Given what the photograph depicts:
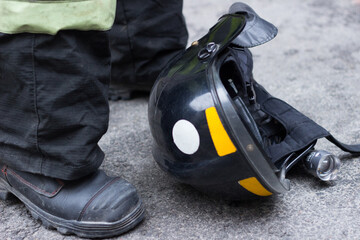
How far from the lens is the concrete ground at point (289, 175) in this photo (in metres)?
1.13

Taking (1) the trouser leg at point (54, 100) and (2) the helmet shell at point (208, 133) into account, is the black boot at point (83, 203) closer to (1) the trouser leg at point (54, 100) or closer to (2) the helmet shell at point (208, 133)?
(1) the trouser leg at point (54, 100)

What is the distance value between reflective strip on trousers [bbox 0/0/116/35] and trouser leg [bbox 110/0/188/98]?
77cm

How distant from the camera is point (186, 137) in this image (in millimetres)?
1094

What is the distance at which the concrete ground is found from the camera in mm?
1128

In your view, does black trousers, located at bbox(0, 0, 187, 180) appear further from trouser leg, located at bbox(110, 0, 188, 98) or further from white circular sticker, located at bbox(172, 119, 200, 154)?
trouser leg, located at bbox(110, 0, 188, 98)

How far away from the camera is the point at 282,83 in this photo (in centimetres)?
197

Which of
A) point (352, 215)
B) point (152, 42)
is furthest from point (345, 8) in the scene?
point (352, 215)

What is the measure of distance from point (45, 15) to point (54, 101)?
0.63 ft

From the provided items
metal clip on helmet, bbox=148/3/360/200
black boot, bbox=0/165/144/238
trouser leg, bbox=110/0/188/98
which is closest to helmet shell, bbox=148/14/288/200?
metal clip on helmet, bbox=148/3/360/200

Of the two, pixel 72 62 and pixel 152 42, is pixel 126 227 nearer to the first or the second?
pixel 72 62

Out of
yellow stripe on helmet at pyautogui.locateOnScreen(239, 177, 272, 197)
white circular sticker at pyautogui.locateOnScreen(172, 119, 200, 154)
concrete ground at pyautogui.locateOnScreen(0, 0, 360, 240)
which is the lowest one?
concrete ground at pyautogui.locateOnScreen(0, 0, 360, 240)

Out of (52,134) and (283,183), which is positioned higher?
(52,134)

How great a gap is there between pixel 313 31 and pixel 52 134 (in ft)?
6.15

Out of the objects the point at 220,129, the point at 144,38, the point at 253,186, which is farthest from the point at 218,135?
the point at 144,38
